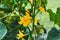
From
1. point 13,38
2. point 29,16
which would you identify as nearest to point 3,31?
point 29,16

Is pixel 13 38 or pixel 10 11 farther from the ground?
pixel 10 11

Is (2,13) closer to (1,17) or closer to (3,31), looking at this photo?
(1,17)

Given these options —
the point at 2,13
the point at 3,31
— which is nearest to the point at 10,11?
the point at 2,13

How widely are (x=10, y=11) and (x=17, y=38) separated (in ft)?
0.51

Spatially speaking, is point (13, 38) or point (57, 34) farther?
point (13, 38)

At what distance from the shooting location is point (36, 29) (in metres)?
1.27

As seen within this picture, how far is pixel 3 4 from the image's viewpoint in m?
1.38

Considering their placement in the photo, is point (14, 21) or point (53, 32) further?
point (14, 21)

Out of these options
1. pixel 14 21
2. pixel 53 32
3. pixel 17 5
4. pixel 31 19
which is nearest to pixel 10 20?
pixel 14 21

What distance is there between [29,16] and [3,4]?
28 cm

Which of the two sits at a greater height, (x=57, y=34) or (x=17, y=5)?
(x=17, y=5)

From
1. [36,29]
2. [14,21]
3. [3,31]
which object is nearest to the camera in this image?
[3,31]

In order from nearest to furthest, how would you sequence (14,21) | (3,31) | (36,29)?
(3,31), (36,29), (14,21)

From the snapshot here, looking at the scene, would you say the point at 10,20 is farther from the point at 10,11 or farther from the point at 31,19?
the point at 31,19
